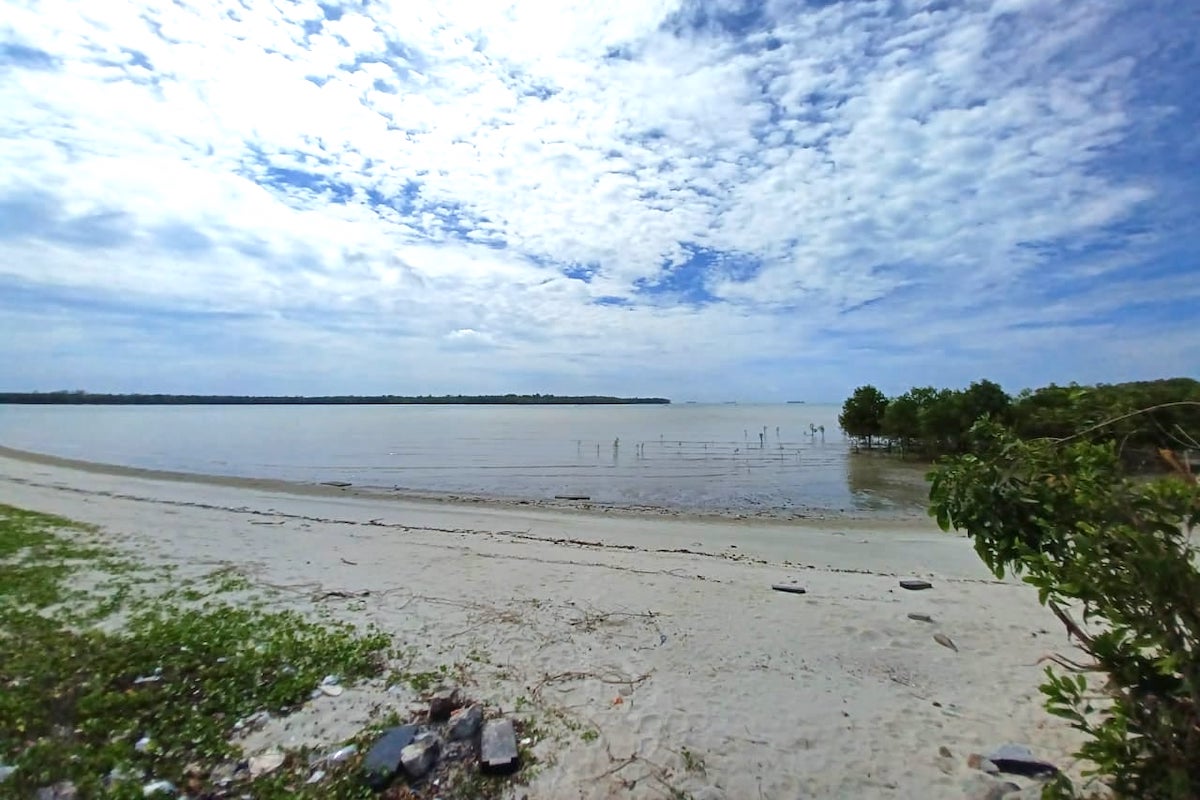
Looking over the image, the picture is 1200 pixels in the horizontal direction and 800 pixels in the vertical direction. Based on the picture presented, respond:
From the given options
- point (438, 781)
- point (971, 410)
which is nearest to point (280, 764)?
point (438, 781)

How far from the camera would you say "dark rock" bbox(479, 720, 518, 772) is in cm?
443

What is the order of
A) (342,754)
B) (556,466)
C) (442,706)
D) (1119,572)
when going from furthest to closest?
1. (556,466)
2. (442,706)
3. (342,754)
4. (1119,572)

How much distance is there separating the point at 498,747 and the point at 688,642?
3.12 m

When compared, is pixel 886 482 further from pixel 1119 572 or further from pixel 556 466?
pixel 1119 572

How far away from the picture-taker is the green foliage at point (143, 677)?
4.21 metres

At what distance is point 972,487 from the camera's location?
11.7ft

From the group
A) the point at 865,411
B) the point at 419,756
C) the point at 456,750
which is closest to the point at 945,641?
the point at 456,750

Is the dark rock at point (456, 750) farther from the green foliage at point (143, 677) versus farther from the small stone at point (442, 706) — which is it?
the green foliage at point (143, 677)

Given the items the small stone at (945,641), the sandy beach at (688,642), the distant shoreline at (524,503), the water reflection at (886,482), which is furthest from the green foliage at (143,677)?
the water reflection at (886,482)

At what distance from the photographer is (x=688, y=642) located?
7.17 meters

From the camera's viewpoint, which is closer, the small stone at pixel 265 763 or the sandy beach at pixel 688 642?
the small stone at pixel 265 763

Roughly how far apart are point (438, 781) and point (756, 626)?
4618mm

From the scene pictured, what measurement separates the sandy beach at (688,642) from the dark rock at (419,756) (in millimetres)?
682

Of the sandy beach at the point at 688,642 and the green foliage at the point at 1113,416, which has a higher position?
the green foliage at the point at 1113,416
